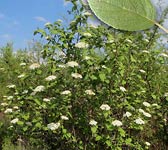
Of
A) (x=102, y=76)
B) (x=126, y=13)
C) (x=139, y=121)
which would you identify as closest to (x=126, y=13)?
(x=126, y=13)

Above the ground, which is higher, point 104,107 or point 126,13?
point 126,13

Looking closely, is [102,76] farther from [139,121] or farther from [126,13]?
[126,13]

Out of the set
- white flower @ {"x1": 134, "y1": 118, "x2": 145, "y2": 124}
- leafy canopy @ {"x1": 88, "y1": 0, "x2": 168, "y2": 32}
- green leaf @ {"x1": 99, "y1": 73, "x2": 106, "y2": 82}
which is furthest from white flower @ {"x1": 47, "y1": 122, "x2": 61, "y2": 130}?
leafy canopy @ {"x1": 88, "y1": 0, "x2": 168, "y2": 32}

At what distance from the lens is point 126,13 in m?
0.28

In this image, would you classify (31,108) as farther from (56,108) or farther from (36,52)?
(36,52)

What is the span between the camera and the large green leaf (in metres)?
0.27

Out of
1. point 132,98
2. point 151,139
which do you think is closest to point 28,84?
point 132,98

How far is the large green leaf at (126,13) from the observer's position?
27 centimetres

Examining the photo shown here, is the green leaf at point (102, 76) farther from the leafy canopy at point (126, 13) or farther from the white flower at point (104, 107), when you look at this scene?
the leafy canopy at point (126, 13)

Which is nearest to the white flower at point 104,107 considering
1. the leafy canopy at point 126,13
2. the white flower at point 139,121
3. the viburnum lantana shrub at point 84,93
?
the viburnum lantana shrub at point 84,93

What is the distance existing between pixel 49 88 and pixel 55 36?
758 mm

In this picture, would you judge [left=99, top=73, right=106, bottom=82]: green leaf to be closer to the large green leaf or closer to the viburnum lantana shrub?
the viburnum lantana shrub

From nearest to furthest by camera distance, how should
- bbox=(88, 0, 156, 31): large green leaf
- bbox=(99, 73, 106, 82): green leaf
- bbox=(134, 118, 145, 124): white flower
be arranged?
bbox=(88, 0, 156, 31): large green leaf < bbox=(99, 73, 106, 82): green leaf < bbox=(134, 118, 145, 124): white flower

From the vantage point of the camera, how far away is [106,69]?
5.73 m
